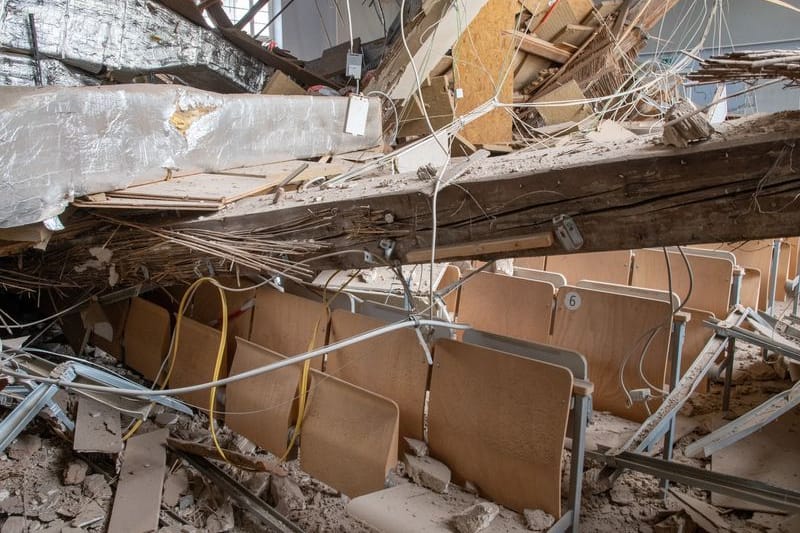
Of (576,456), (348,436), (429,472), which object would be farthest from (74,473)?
(576,456)

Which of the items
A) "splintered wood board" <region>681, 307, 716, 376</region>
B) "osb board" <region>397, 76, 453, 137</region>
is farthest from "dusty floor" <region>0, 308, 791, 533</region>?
"osb board" <region>397, 76, 453, 137</region>

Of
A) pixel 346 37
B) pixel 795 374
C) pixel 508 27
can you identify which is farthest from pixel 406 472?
pixel 346 37

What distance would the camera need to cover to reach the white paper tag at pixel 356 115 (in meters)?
3.08

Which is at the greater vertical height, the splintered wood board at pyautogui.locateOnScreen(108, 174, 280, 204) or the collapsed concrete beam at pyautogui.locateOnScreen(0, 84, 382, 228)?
the collapsed concrete beam at pyautogui.locateOnScreen(0, 84, 382, 228)

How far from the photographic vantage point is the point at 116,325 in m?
3.42

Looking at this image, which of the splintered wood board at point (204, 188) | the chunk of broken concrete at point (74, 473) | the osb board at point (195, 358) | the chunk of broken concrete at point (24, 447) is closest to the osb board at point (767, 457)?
the splintered wood board at point (204, 188)

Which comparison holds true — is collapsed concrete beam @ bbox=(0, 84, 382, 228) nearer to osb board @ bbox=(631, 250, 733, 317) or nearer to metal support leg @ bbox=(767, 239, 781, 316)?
osb board @ bbox=(631, 250, 733, 317)

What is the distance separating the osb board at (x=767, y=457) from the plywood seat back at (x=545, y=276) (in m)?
0.95

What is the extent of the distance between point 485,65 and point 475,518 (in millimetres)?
3339

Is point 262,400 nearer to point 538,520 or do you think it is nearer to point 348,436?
point 348,436

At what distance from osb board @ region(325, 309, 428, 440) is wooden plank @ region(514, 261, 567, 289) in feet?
3.55

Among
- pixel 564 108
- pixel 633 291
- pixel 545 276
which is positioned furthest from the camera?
pixel 564 108

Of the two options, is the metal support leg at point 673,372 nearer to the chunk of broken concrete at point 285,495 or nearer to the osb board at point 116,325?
the chunk of broken concrete at point 285,495

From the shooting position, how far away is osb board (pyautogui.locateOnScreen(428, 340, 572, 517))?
1.64 m
